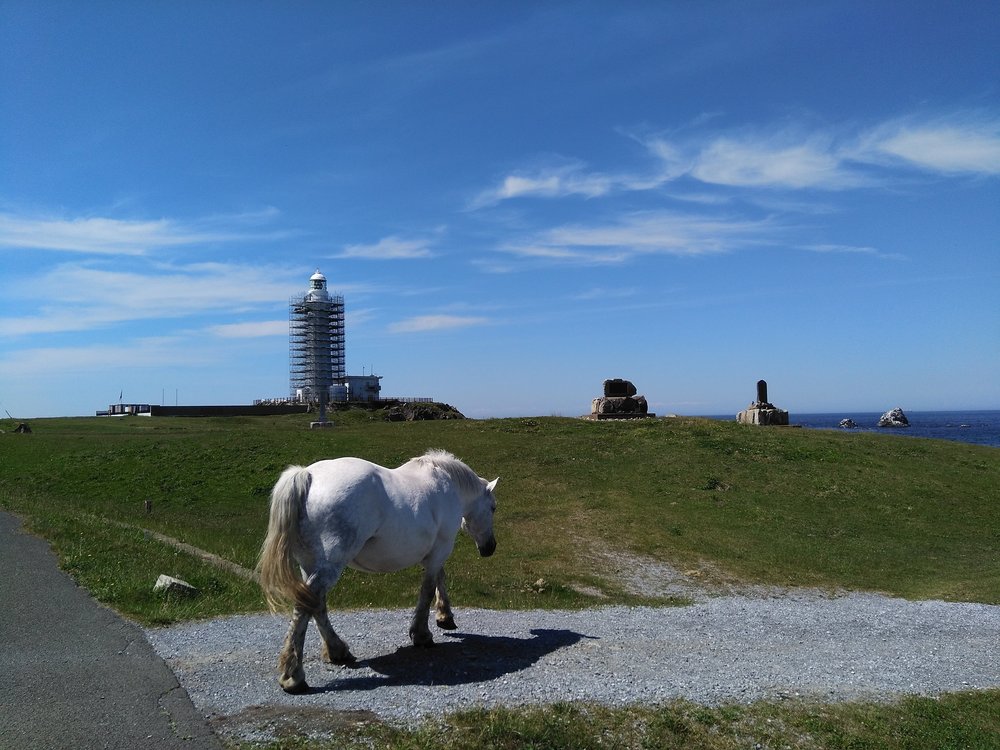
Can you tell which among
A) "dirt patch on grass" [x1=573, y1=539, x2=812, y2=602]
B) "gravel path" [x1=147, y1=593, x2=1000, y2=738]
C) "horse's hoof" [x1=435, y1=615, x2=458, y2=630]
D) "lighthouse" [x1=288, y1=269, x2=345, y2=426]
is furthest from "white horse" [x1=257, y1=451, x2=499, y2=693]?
"lighthouse" [x1=288, y1=269, x2=345, y2=426]

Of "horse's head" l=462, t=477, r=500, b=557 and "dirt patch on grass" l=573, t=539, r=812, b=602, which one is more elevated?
"horse's head" l=462, t=477, r=500, b=557

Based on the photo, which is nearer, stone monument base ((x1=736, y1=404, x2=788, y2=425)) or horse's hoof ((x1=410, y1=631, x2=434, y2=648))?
horse's hoof ((x1=410, y1=631, x2=434, y2=648))

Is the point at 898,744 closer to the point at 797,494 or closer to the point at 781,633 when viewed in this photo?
the point at 781,633

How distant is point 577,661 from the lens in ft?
34.1

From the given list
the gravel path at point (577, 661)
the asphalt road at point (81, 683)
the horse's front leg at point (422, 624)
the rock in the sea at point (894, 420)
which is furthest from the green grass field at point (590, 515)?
the rock in the sea at point (894, 420)

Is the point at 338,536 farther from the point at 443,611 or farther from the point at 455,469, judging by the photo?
the point at 443,611

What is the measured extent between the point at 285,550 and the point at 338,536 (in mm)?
674

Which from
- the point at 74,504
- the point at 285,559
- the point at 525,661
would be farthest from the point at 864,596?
the point at 74,504

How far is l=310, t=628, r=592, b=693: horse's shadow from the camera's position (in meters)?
9.41

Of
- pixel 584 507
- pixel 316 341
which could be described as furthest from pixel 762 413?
pixel 316 341

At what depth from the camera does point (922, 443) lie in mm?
40344

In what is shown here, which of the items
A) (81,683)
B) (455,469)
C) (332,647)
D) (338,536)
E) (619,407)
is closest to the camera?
(81,683)

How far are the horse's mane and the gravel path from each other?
2.36 m

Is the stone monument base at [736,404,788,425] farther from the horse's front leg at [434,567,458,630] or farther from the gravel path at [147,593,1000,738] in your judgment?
the horse's front leg at [434,567,458,630]
